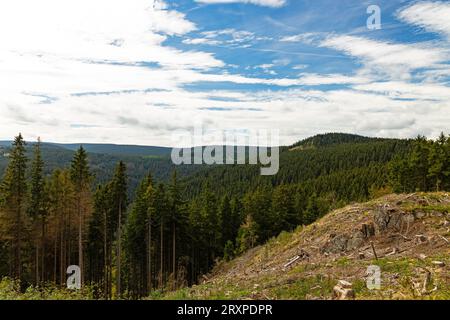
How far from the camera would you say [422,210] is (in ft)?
67.0

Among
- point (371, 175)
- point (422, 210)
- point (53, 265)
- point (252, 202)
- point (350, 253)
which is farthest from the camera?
point (371, 175)

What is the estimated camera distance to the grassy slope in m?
11.3

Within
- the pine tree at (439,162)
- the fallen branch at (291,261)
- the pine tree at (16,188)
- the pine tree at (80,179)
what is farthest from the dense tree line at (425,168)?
the pine tree at (16,188)

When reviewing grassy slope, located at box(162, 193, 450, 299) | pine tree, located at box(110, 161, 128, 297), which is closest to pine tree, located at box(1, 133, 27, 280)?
pine tree, located at box(110, 161, 128, 297)

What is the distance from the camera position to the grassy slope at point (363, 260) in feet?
37.0

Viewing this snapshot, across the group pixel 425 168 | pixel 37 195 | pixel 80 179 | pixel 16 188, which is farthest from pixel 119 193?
pixel 425 168

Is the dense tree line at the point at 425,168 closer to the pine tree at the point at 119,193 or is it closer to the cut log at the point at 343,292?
the pine tree at the point at 119,193

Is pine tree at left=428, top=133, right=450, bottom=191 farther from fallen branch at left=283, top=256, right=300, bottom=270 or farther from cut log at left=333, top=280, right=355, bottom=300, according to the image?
cut log at left=333, top=280, right=355, bottom=300

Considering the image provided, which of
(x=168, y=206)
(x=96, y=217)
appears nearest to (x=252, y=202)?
(x=168, y=206)

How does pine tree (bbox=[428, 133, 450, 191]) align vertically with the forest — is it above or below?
above

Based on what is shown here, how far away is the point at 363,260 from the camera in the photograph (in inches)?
630

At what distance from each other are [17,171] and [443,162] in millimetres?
51054

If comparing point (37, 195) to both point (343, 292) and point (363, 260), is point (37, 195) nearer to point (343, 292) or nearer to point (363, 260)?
point (363, 260)
